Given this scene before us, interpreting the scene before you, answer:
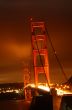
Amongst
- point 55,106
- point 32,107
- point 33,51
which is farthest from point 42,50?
point 32,107

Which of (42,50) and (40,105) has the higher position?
(42,50)

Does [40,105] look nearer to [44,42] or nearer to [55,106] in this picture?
[55,106]

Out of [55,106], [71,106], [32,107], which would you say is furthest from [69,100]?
[55,106]

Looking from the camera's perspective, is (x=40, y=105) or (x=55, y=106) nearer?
(x=40, y=105)

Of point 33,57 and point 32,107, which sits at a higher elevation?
point 33,57

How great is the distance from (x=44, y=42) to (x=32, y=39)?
1.78 metres

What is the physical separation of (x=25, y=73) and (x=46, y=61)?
36.7m

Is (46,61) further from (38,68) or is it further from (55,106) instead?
(55,106)

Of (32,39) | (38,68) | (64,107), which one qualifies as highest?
(32,39)

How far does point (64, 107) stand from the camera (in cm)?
1501

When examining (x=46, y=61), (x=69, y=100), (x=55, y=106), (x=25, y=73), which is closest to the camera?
(x=69, y=100)

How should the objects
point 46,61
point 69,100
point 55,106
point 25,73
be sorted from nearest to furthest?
point 69,100
point 55,106
point 46,61
point 25,73

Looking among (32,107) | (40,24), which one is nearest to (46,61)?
(40,24)

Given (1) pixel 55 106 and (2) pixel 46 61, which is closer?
(1) pixel 55 106
